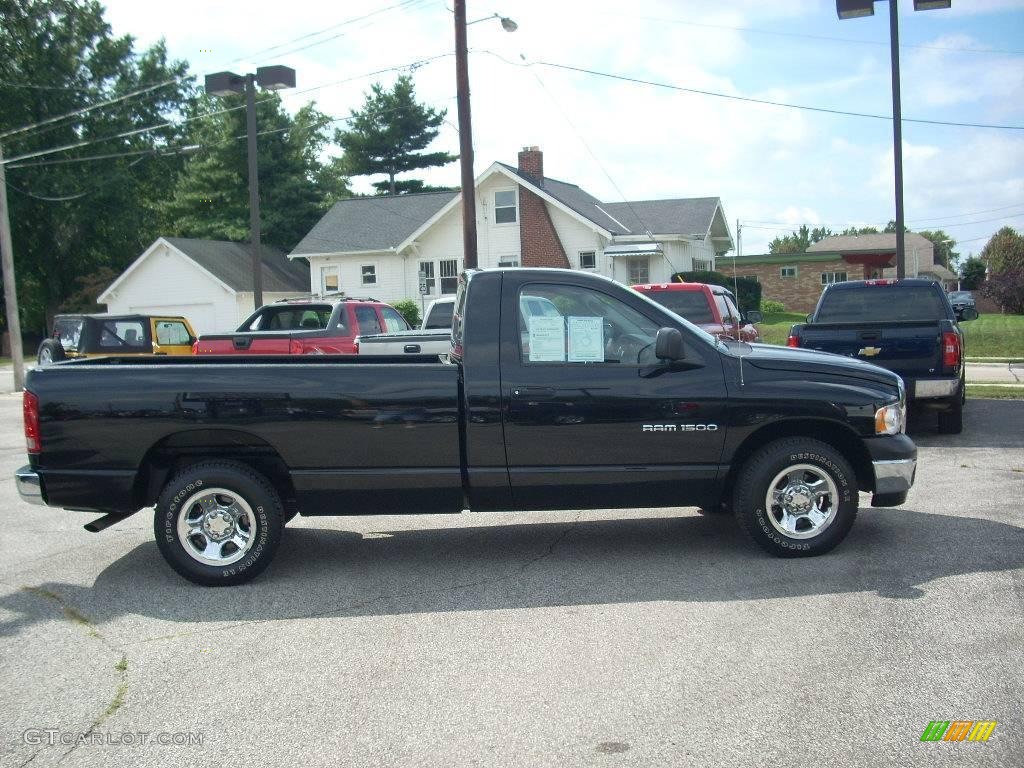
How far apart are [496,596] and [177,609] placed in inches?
75.7

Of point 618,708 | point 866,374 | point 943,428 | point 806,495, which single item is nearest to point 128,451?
point 618,708

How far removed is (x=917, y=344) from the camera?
433 inches

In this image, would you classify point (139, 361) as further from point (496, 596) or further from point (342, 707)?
point (342, 707)

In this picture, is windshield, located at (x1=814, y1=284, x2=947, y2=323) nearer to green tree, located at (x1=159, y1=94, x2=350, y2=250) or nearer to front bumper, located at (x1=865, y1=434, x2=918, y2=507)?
front bumper, located at (x1=865, y1=434, x2=918, y2=507)

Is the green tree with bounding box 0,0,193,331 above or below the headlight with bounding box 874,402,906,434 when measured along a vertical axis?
above

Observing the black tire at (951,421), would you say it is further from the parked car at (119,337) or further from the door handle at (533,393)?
the parked car at (119,337)

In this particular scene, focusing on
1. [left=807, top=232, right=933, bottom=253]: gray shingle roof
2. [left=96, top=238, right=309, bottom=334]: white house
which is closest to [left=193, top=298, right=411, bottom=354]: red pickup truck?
[left=96, top=238, right=309, bottom=334]: white house

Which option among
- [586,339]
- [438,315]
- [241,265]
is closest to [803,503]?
[586,339]

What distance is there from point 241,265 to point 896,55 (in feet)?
111

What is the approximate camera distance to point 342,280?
40969 millimetres

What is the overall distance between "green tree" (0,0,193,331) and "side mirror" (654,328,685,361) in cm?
4949

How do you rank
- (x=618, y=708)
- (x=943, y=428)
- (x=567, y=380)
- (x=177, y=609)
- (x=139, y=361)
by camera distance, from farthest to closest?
(x=943, y=428) < (x=139, y=361) < (x=567, y=380) < (x=177, y=609) < (x=618, y=708)

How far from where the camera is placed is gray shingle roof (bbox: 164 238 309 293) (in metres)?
43.1

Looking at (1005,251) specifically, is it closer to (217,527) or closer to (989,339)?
(989,339)
